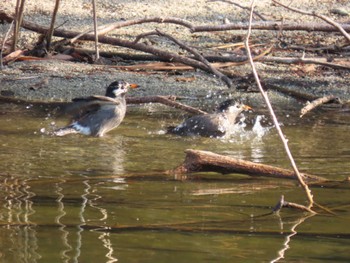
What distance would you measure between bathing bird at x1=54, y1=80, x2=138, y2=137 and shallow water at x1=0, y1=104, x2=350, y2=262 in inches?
21.2

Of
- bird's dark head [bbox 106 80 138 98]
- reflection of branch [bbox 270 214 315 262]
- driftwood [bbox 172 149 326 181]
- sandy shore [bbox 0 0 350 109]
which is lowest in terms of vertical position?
reflection of branch [bbox 270 214 315 262]

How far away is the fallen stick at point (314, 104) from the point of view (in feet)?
31.0

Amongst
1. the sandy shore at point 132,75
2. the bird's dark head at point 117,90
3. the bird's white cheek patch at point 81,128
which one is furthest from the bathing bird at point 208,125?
the sandy shore at point 132,75

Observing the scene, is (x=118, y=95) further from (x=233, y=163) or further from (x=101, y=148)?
(x=233, y=163)

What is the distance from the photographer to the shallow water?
4480mm

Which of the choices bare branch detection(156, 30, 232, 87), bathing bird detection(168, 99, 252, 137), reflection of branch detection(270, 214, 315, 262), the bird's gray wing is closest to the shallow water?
reflection of branch detection(270, 214, 315, 262)

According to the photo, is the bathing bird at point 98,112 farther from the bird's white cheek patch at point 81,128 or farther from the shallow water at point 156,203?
the shallow water at point 156,203

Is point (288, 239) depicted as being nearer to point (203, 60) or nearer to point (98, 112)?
point (98, 112)

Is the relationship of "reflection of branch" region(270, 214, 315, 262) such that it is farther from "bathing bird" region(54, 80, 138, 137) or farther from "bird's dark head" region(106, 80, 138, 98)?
"bird's dark head" region(106, 80, 138, 98)

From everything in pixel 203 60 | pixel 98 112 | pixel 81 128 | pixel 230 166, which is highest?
pixel 203 60

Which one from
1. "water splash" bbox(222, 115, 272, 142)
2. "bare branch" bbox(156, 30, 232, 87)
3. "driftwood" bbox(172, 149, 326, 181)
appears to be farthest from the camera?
"bare branch" bbox(156, 30, 232, 87)

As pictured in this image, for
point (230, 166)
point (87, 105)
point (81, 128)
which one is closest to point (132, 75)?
point (87, 105)

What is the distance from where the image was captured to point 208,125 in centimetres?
913

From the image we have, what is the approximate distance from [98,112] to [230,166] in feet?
12.5
